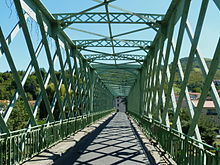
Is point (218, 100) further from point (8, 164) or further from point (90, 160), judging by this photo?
point (8, 164)

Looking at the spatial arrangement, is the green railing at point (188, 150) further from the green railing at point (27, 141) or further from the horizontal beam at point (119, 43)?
the horizontal beam at point (119, 43)

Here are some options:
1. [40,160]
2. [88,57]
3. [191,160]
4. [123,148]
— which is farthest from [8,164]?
[88,57]

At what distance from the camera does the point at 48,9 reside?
1110cm

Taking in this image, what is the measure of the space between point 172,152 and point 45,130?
415 cm

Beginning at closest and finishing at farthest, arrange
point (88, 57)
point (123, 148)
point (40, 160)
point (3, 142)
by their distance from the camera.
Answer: point (3, 142) < point (40, 160) < point (123, 148) < point (88, 57)

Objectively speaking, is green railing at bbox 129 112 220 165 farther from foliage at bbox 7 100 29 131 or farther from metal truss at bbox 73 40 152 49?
foliage at bbox 7 100 29 131

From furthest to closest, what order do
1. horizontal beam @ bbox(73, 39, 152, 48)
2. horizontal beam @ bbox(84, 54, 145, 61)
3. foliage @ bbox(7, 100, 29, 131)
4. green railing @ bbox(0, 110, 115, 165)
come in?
1. foliage @ bbox(7, 100, 29, 131)
2. horizontal beam @ bbox(84, 54, 145, 61)
3. horizontal beam @ bbox(73, 39, 152, 48)
4. green railing @ bbox(0, 110, 115, 165)

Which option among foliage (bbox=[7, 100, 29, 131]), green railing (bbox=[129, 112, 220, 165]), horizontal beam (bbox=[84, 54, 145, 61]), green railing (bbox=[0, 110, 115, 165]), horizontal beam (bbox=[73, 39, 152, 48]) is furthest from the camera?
foliage (bbox=[7, 100, 29, 131])

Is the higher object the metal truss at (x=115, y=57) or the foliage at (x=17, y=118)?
the metal truss at (x=115, y=57)

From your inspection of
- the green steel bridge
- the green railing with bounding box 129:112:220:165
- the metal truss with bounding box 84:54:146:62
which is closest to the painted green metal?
the green steel bridge

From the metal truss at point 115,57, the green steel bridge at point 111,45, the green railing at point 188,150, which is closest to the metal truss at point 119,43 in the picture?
the green steel bridge at point 111,45

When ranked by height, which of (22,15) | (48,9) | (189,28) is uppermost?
(48,9)

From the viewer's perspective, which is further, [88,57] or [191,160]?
[88,57]

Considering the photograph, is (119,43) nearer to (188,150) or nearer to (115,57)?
(115,57)
